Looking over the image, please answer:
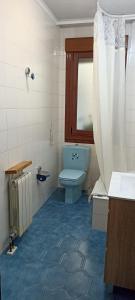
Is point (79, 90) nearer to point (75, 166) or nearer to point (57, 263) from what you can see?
point (75, 166)

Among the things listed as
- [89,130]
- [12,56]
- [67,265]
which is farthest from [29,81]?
[67,265]

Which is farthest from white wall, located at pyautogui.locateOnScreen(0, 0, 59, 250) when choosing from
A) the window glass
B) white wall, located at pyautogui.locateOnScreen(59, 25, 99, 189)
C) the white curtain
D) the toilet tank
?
the white curtain

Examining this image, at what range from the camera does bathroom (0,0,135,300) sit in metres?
1.78

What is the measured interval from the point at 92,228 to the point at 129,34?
7.86 ft

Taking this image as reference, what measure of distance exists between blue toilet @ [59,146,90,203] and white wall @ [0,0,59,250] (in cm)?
24

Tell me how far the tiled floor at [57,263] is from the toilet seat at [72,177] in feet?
1.40

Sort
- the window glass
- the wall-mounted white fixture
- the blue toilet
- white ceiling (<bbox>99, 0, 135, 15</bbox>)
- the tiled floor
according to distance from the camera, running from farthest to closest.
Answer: the window glass, the blue toilet, white ceiling (<bbox>99, 0, 135, 15</bbox>), the wall-mounted white fixture, the tiled floor

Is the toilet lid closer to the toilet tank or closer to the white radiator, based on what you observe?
the toilet tank

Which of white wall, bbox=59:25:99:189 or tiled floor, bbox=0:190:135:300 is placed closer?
tiled floor, bbox=0:190:135:300

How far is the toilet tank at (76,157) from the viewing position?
323 centimetres

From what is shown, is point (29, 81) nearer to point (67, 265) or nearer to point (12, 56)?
point (12, 56)

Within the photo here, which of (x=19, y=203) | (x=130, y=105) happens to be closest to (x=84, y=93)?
(x=130, y=105)

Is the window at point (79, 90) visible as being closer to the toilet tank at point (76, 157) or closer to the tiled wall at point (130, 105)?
the toilet tank at point (76, 157)

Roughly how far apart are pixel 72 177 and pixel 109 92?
1138 mm
